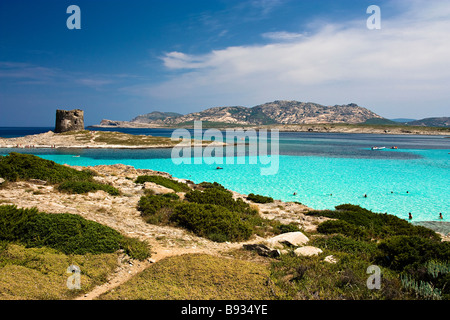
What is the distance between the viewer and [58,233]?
7.81m

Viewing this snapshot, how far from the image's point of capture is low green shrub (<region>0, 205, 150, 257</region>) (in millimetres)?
7551

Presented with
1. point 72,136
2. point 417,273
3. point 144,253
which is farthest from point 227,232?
point 72,136

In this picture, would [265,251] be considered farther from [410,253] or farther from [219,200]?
[219,200]

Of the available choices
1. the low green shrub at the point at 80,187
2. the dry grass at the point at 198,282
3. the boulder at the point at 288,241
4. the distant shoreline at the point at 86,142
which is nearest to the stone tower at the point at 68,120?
the distant shoreline at the point at 86,142

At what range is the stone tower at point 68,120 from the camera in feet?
264

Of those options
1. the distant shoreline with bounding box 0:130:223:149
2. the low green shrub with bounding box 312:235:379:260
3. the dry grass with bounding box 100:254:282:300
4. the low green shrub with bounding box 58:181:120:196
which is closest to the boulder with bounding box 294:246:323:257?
the low green shrub with bounding box 312:235:379:260

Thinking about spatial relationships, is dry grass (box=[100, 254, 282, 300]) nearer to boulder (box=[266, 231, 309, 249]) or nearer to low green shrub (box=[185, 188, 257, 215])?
boulder (box=[266, 231, 309, 249])

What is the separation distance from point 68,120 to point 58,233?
282 feet

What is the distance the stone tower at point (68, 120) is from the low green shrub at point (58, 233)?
8447 centimetres

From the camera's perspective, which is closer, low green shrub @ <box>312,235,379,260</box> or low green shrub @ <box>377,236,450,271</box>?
low green shrub @ <box>377,236,450,271</box>

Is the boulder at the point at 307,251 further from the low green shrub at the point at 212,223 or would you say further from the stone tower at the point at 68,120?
the stone tower at the point at 68,120

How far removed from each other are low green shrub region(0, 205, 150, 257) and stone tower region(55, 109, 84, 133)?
84467 mm

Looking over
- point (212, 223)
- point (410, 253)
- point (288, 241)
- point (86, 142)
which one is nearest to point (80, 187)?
point (212, 223)
